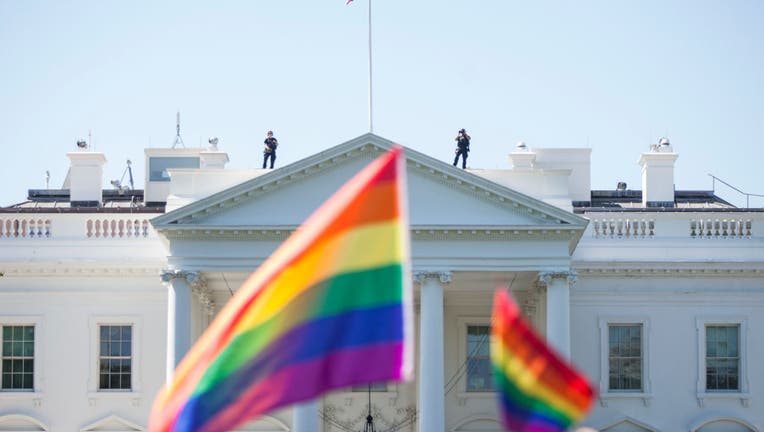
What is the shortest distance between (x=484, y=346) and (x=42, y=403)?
1111 centimetres

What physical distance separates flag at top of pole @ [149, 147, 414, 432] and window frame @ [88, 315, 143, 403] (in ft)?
99.0

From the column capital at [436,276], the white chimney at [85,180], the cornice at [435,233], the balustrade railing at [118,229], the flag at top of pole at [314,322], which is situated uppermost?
the white chimney at [85,180]

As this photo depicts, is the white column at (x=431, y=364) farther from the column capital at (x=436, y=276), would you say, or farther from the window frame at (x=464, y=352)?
the window frame at (x=464, y=352)

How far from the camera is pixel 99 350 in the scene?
4147 centimetres

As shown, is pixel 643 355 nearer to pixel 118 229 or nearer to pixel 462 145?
pixel 462 145

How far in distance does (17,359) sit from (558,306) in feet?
45.4

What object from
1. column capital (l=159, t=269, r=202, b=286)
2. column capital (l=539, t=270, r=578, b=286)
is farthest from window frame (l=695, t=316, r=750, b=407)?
column capital (l=159, t=269, r=202, b=286)

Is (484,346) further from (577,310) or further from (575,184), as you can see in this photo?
(575,184)

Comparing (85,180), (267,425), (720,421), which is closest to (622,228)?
(720,421)

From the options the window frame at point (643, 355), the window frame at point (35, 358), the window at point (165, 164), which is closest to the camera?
the window frame at point (35, 358)

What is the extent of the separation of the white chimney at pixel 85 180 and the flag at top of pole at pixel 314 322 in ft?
117

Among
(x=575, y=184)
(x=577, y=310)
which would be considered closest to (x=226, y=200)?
(x=577, y=310)

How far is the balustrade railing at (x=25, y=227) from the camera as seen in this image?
139 ft

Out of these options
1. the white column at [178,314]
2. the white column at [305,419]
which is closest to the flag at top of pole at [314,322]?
the white column at [305,419]
